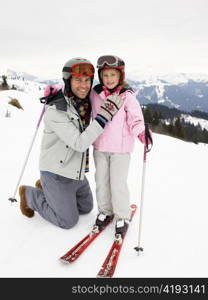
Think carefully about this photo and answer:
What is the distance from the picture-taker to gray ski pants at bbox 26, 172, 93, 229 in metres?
3.38

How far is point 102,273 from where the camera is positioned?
8.67 feet

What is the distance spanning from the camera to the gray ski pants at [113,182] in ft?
11.1

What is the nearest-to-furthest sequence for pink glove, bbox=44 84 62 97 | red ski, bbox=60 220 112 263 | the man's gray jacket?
red ski, bbox=60 220 112 263, the man's gray jacket, pink glove, bbox=44 84 62 97

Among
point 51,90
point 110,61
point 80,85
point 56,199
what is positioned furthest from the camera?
point 51,90

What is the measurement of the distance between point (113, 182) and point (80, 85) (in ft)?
4.60

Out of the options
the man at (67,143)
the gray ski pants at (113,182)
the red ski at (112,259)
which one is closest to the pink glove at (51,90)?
the man at (67,143)

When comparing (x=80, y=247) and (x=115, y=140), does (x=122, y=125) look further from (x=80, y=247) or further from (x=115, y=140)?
(x=80, y=247)

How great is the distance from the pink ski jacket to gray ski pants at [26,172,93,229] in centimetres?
72

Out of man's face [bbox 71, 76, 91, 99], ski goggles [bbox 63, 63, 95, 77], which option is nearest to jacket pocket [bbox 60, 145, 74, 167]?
man's face [bbox 71, 76, 91, 99]

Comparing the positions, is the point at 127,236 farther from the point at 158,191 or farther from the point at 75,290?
the point at 158,191

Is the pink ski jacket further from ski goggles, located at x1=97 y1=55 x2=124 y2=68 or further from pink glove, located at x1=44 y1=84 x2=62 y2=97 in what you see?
pink glove, located at x1=44 y1=84 x2=62 y2=97

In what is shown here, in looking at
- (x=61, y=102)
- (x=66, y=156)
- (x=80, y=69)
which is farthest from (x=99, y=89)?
(x=66, y=156)

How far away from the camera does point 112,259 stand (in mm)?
2859

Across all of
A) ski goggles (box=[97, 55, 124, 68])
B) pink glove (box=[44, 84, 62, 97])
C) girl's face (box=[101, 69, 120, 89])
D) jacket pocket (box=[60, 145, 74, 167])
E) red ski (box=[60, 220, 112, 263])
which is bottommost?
red ski (box=[60, 220, 112, 263])
